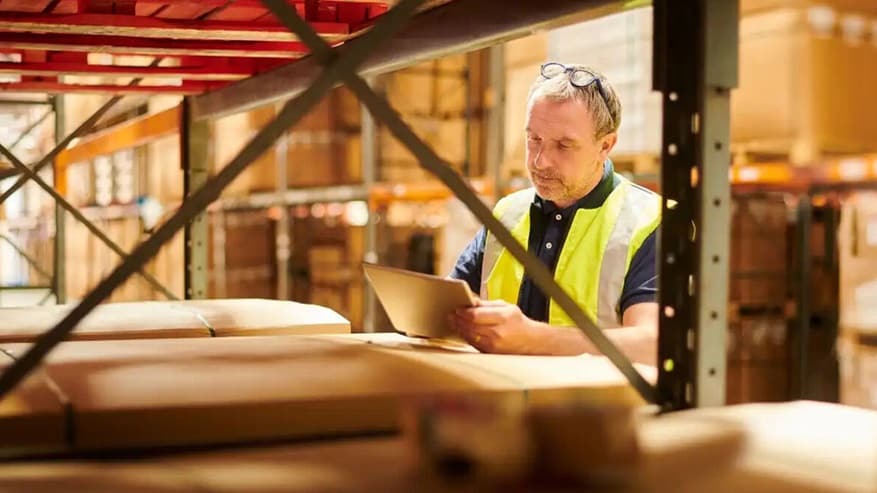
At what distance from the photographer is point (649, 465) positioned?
1.64 m

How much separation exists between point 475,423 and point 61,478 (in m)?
0.65

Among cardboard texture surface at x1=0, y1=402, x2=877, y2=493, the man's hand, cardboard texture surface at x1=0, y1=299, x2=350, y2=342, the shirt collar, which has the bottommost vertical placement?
cardboard texture surface at x1=0, y1=402, x2=877, y2=493

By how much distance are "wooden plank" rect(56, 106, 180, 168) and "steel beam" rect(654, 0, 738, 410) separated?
3832mm

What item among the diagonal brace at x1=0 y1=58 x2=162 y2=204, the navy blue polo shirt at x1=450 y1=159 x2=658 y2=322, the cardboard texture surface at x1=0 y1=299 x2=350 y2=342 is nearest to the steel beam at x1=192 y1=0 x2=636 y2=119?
the cardboard texture surface at x1=0 y1=299 x2=350 y2=342

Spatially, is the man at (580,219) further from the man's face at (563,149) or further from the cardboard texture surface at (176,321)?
the cardboard texture surface at (176,321)

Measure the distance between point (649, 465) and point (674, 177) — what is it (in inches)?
26.7

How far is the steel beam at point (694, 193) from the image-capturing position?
6.64 ft

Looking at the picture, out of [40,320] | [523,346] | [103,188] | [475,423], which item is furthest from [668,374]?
[103,188]

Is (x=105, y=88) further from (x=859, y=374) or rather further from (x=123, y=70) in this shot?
(x=859, y=374)

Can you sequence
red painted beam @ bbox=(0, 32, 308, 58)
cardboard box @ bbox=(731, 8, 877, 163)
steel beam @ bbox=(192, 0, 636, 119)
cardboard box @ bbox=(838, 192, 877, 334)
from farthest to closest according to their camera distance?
cardboard box @ bbox=(731, 8, 877, 163) < cardboard box @ bbox=(838, 192, 877, 334) < red painted beam @ bbox=(0, 32, 308, 58) < steel beam @ bbox=(192, 0, 636, 119)

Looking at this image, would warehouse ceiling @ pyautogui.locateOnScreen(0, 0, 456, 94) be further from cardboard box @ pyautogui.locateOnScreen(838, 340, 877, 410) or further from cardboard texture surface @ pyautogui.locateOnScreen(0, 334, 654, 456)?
cardboard box @ pyautogui.locateOnScreen(838, 340, 877, 410)

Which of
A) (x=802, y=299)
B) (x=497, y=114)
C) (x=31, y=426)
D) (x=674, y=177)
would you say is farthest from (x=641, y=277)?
(x=497, y=114)

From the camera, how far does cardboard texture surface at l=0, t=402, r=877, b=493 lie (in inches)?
61.2

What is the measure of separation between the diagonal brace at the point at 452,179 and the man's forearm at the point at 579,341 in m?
0.43
